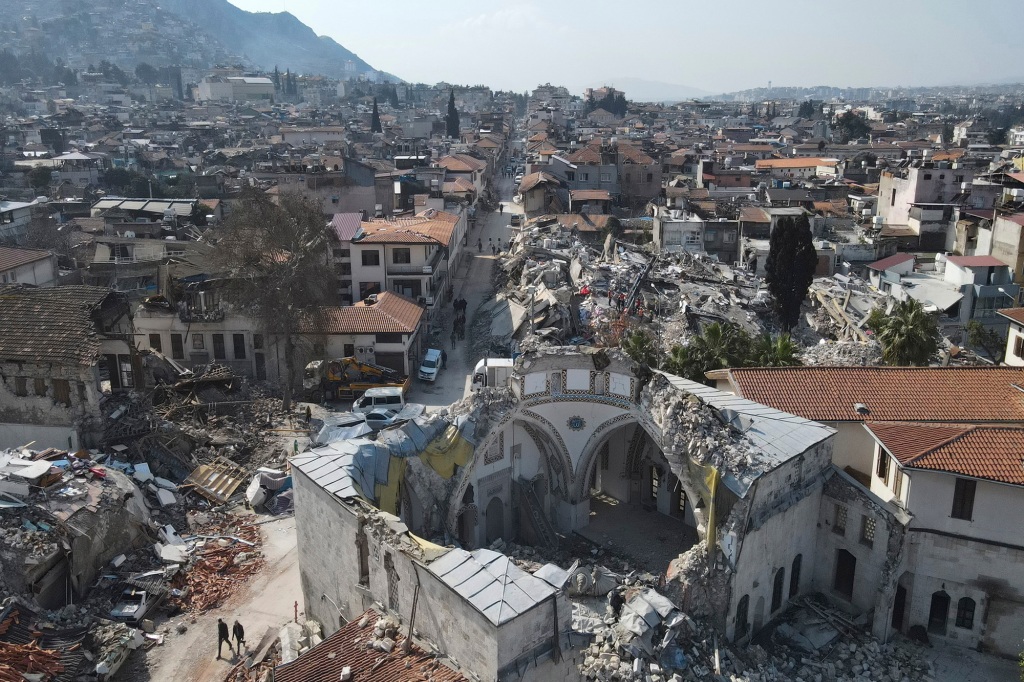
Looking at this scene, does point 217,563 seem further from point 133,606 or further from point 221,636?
point 221,636

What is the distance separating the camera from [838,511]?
22.7 meters

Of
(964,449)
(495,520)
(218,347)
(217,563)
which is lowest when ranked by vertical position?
(217,563)

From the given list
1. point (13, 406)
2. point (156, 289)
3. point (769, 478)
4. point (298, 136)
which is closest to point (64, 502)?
point (13, 406)

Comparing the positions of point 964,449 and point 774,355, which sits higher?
point 964,449

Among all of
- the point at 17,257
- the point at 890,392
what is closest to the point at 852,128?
the point at 17,257

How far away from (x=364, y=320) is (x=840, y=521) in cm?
2208

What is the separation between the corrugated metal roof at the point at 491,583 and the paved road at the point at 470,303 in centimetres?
1408

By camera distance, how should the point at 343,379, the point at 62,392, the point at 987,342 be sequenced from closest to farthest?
the point at 62,392 < the point at 343,379 < the point at 987,342

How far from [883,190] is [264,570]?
6107cm

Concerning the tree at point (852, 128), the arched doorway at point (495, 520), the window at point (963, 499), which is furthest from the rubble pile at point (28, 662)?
the tree at point (852, 128)

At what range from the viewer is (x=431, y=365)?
38750 mm

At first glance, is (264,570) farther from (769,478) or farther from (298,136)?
(298,136)

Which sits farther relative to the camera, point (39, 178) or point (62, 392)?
point (39, 178)

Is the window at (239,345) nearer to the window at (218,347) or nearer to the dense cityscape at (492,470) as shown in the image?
the dense cityscape at (492,470)
